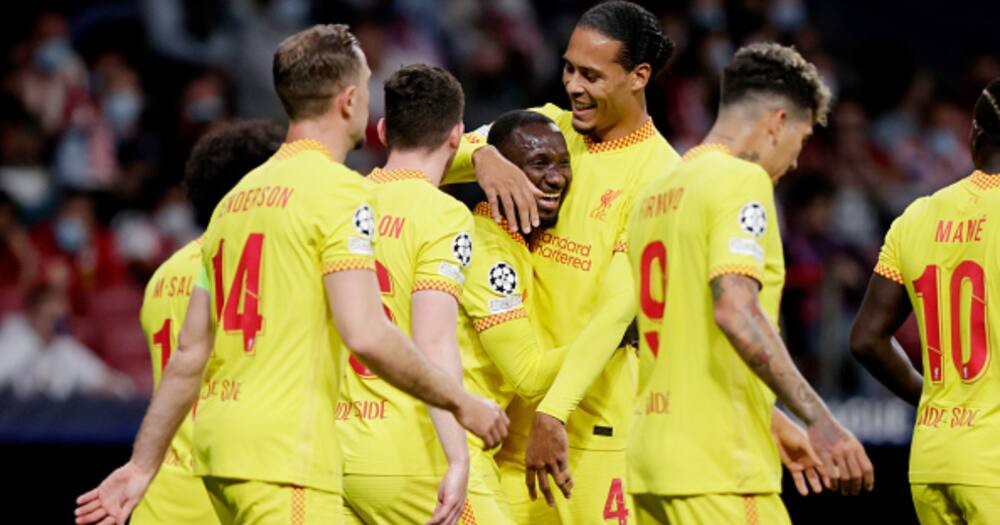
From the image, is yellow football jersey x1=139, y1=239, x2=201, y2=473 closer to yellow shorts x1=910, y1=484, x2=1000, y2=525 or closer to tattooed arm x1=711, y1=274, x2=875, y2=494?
tattooed arm x1=711, y1=274, x2=875, y2=494

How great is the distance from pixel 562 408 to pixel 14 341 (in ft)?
18.9

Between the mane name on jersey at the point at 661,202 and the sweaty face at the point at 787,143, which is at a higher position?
the sweaty face at the point at 787,143

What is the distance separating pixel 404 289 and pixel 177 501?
1508 millimetres

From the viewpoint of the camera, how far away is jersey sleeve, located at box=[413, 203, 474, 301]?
631 centimetres

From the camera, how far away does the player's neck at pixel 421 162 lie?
262 inches

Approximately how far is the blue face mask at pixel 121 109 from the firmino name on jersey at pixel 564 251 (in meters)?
7.56

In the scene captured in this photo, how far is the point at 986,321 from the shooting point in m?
6.46

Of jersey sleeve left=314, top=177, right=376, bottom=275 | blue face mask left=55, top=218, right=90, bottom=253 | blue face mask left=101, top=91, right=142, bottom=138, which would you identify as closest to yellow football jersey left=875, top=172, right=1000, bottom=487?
jersey sleeve left=314, top=177, right=376, bottom=275

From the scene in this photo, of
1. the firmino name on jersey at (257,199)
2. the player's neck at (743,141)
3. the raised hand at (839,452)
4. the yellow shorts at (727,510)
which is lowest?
the yellow shorts at (727,510)

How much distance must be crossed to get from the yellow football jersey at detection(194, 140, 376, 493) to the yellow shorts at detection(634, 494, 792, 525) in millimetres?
1142

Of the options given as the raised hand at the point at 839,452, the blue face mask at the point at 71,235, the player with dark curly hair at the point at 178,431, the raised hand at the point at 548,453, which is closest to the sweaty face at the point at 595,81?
the raised hand at the point at 548,453

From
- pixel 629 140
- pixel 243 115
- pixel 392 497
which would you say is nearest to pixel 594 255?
pixel 629 140

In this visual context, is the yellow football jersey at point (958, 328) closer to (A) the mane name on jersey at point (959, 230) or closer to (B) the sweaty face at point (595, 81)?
(A) the mane name on jersey at point (959, 230)

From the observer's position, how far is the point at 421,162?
263 inches
